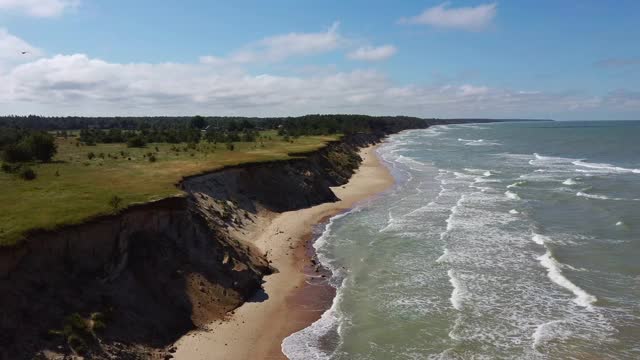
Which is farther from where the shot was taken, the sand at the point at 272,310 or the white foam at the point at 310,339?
the sand at the point at 272,310

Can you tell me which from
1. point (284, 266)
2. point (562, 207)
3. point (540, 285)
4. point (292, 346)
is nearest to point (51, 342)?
point (292, 346)

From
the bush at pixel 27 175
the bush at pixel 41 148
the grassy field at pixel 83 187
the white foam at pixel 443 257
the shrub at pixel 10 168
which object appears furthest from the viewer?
the bush at pixel 41 148

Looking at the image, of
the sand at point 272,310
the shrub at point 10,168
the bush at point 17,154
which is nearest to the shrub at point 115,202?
the sand at point 272,310

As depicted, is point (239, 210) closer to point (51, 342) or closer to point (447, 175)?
point (51, 342)

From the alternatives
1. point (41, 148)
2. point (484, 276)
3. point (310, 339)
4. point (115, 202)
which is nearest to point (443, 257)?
point (484, 276)

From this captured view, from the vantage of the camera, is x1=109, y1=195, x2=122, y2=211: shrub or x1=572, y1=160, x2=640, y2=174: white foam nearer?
x1=109, y1=195, x2=122, y2=211: shrub

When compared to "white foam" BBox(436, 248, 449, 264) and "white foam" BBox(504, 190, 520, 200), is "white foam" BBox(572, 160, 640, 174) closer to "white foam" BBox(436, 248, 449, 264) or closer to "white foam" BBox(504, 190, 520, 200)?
"white foam" BBox(504, 190, 520, 200)

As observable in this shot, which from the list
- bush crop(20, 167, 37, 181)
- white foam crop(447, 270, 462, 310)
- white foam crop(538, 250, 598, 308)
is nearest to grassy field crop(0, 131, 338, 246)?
bush crop(20, 167, 37, 181)

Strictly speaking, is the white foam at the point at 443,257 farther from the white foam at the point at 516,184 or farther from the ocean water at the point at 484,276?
the white foam at the point at 516,184
